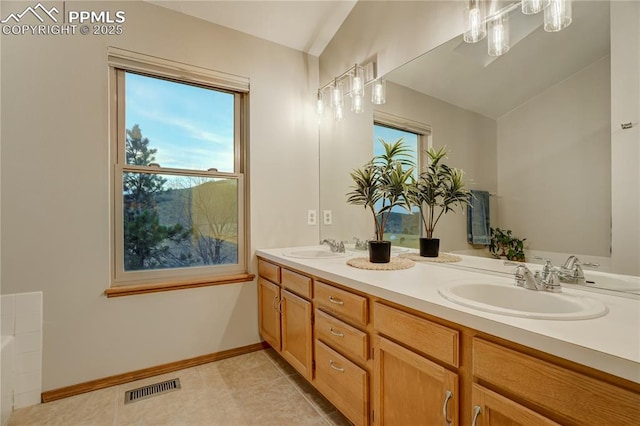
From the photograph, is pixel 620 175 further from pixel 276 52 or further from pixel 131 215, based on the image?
pixel 131 215

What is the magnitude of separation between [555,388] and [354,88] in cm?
207

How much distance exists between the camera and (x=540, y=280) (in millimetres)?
1103

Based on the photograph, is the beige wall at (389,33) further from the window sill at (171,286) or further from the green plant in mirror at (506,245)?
the window sill at (171,286)

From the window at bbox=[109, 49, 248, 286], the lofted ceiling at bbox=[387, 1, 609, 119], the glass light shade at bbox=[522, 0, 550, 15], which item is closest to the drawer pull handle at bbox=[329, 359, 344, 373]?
the window at bbox=[109, 49, 248, 286]

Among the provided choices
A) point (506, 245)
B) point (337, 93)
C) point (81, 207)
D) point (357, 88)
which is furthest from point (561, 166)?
point (81, 207)

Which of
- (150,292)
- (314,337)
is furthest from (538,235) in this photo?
(150,292)

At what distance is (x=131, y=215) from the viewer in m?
2.03

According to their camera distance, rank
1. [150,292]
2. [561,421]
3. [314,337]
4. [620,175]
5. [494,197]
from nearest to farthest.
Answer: [561,421] < [620,175] < [494,197] < [314,337] < [150,292]

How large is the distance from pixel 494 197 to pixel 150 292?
215 centimetres

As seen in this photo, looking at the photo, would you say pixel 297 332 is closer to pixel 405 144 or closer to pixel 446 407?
pixel 446 407

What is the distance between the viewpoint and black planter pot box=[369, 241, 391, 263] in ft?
5.46

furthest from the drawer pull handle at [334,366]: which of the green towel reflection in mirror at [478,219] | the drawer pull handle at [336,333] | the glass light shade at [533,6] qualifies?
the glass light shade at [533,6]

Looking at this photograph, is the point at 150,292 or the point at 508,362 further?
the point at 150,292

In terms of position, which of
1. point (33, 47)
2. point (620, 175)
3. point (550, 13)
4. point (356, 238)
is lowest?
point (356, 238)
